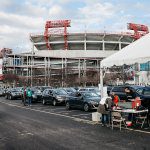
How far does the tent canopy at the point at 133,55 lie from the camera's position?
49.5ft

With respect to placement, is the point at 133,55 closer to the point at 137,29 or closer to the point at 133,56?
the point at 133,56

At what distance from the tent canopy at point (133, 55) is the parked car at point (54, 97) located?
39.8 ft

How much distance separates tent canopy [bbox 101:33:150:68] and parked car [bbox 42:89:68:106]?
12.1 m

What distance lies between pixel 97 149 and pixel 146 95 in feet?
32.1

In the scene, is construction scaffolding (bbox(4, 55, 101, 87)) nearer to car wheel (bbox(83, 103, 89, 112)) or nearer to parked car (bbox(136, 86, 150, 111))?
car wheel (bbox(83, 103, 89, 112))

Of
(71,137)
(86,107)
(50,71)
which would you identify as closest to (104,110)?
(71,137)

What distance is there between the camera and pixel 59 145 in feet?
34.2

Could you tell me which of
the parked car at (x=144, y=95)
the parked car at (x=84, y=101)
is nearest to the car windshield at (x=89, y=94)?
the parked car at (x=84, y=101)

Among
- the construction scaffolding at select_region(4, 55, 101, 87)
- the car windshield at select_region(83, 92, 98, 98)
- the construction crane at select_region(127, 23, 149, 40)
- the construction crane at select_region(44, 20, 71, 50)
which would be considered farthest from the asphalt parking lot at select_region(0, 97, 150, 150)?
the construction crane at select_region(127, 23, 149, 40)

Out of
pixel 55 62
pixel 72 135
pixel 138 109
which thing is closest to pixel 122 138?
pixel 72 135

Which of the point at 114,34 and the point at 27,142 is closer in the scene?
the point at 27,142

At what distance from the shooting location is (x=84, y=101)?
918 inches

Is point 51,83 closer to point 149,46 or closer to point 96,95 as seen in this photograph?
point 96,95

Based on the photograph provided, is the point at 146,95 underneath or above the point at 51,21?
underneath
